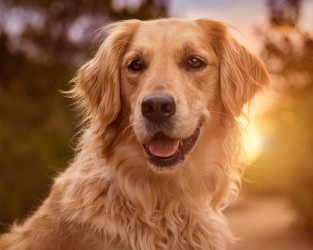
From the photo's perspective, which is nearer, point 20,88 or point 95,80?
point 95,80

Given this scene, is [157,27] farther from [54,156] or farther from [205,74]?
[54,156]

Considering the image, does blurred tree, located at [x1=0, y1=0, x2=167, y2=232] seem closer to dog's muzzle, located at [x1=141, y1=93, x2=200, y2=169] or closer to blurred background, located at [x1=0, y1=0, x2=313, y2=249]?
blurred background, located at [x1=0, y1=0, x2=313, y2=249]

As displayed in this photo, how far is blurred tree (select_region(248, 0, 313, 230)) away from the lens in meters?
9.46

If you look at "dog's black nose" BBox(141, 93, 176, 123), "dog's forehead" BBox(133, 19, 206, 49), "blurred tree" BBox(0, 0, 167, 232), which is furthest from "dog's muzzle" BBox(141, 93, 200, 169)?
"blurred tree" BBox(0, 0, 167, 232)

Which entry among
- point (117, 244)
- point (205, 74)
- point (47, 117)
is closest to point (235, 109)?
point (205, 74)

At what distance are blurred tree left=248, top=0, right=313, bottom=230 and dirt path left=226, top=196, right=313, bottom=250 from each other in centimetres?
34

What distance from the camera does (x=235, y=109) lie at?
475 cm

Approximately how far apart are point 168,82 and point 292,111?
563 centimetres

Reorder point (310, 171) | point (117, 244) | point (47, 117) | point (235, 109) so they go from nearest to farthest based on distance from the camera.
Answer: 1. point (117, 244)
2. point (235, 109)
3. point (310, 171)
4. point (47, 117)

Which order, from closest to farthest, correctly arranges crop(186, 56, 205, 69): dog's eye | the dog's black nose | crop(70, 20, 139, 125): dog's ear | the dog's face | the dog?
the dog's black nose → the dog's face → the dog → crop(186, 56, 205, 69): dog's eye → crop(70, 20, 139, 125): dog's ear

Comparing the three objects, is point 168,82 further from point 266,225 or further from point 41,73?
point 41,73

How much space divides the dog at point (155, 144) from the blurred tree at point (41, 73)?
6116 mm

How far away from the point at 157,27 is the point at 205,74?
48 cm

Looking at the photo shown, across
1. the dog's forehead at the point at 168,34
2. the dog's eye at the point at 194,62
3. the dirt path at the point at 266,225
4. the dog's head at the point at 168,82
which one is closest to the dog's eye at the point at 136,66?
the dog's head at the point at 168,82
